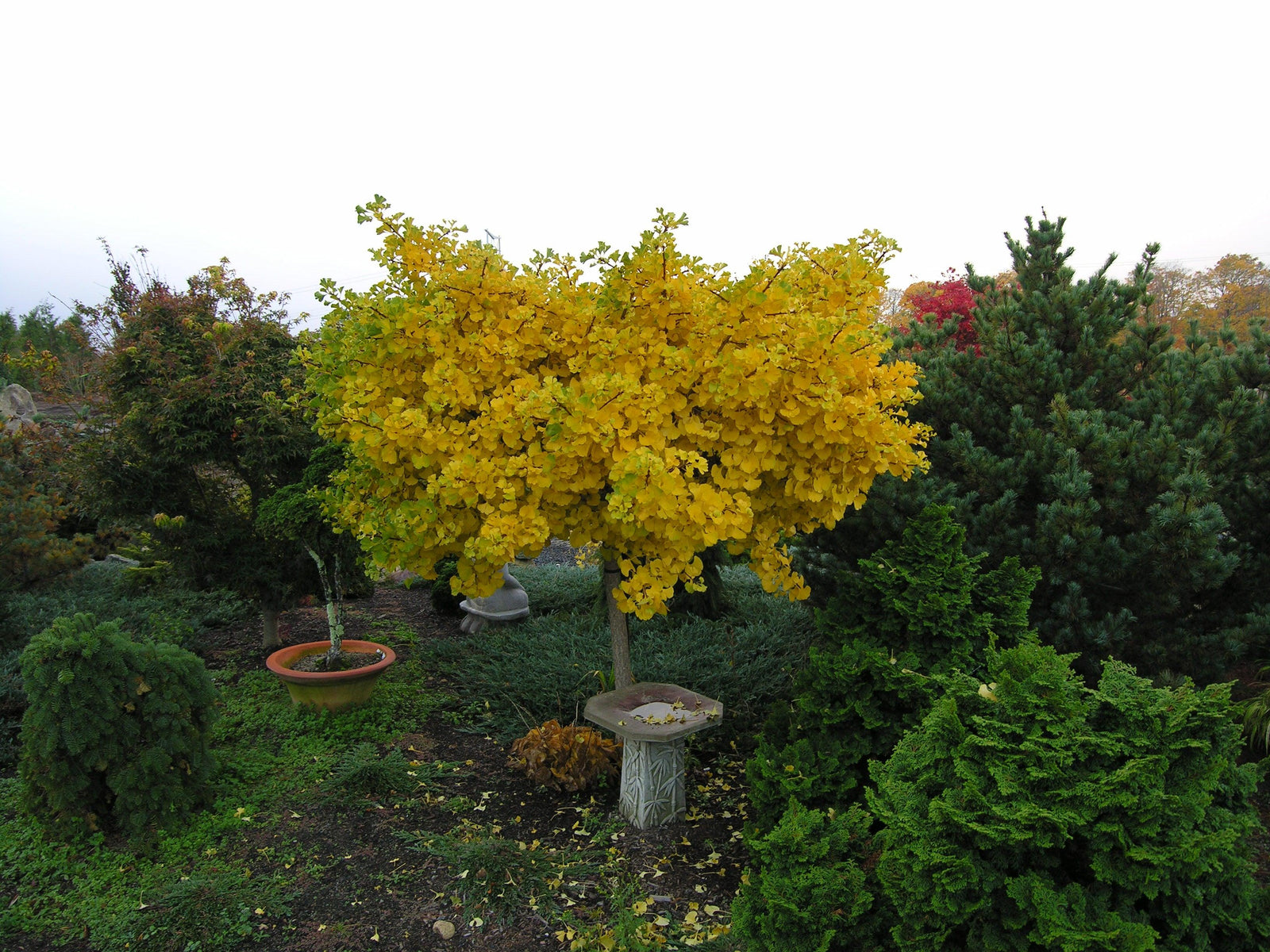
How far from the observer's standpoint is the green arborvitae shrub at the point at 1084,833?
1.74 meters

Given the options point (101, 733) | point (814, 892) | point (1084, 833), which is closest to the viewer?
point (1084, 833)

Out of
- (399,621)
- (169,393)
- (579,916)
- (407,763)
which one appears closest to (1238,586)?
(579,916)

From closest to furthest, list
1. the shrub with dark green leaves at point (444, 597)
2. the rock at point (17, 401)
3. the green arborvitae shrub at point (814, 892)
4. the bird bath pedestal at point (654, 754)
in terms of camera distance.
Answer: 1. the green arborvitae shrub at point (814, 892)
2. the bird bath pedestal at point (654, 754)
3. the shrub with dark green leaves at point (444, 597)
4. the rock at point (17, 401)

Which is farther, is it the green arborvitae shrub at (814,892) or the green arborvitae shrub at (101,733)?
the green arborvitae shrub at (101,733)

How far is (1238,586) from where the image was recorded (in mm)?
3375

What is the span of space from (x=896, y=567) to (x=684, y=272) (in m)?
1.42

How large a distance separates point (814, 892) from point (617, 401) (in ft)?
5.27

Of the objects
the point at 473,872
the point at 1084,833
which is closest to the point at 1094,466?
the point at 1084,833

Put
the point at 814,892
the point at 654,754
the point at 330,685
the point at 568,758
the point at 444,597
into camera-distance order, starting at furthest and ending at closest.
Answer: the point at 444,597 < the point at 330,685 < the point at 568,758 < the point at 654,754 < the point at 814,892

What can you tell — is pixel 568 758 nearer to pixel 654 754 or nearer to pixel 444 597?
pixel 654 754

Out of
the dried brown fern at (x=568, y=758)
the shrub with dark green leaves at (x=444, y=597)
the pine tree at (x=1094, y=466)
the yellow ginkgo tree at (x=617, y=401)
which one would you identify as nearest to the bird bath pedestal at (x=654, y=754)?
the dried brown fern at (x=568, y=758)

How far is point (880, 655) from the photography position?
277 cm

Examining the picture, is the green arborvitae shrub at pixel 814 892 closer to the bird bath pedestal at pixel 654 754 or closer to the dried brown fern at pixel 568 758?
the bird bath pedestal at pixel 654 754

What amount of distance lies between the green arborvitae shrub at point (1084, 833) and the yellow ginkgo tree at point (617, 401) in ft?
3.65
